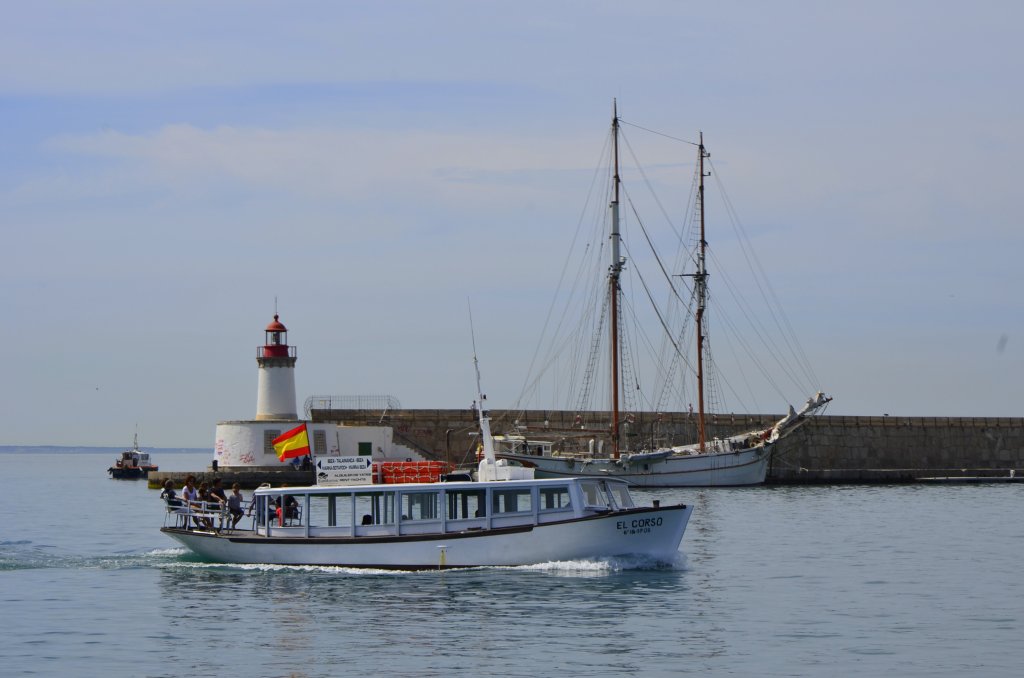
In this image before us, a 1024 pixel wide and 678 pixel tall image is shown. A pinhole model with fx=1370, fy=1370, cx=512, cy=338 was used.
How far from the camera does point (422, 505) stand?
32.6m

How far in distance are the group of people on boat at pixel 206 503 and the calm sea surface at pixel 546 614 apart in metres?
1.30

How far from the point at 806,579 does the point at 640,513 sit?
470 centimetres

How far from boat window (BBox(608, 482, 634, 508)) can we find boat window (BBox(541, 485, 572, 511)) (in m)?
1.23

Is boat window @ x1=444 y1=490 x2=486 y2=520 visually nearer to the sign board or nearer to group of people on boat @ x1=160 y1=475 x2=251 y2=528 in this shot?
the sign board

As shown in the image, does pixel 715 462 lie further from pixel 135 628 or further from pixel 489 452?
pixel 135 628

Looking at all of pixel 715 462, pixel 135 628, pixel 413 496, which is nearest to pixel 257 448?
pixel 715 462

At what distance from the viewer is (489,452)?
1358 inches

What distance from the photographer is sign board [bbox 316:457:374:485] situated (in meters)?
33.2

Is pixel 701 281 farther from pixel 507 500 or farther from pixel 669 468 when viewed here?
pixel 507 500

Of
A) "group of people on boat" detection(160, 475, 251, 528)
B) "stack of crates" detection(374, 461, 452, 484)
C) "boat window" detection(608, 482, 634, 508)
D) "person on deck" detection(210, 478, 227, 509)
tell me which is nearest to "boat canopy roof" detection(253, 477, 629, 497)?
"boat window" detection(608, 482, 634, 508)

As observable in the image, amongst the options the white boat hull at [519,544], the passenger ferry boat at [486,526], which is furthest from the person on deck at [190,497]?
the white boat hull at [519,544]

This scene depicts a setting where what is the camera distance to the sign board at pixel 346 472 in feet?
109

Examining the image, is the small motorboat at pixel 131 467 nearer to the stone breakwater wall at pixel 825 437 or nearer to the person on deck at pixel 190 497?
the stone breakwater wall at pixel 825 437

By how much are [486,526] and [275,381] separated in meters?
41.7
